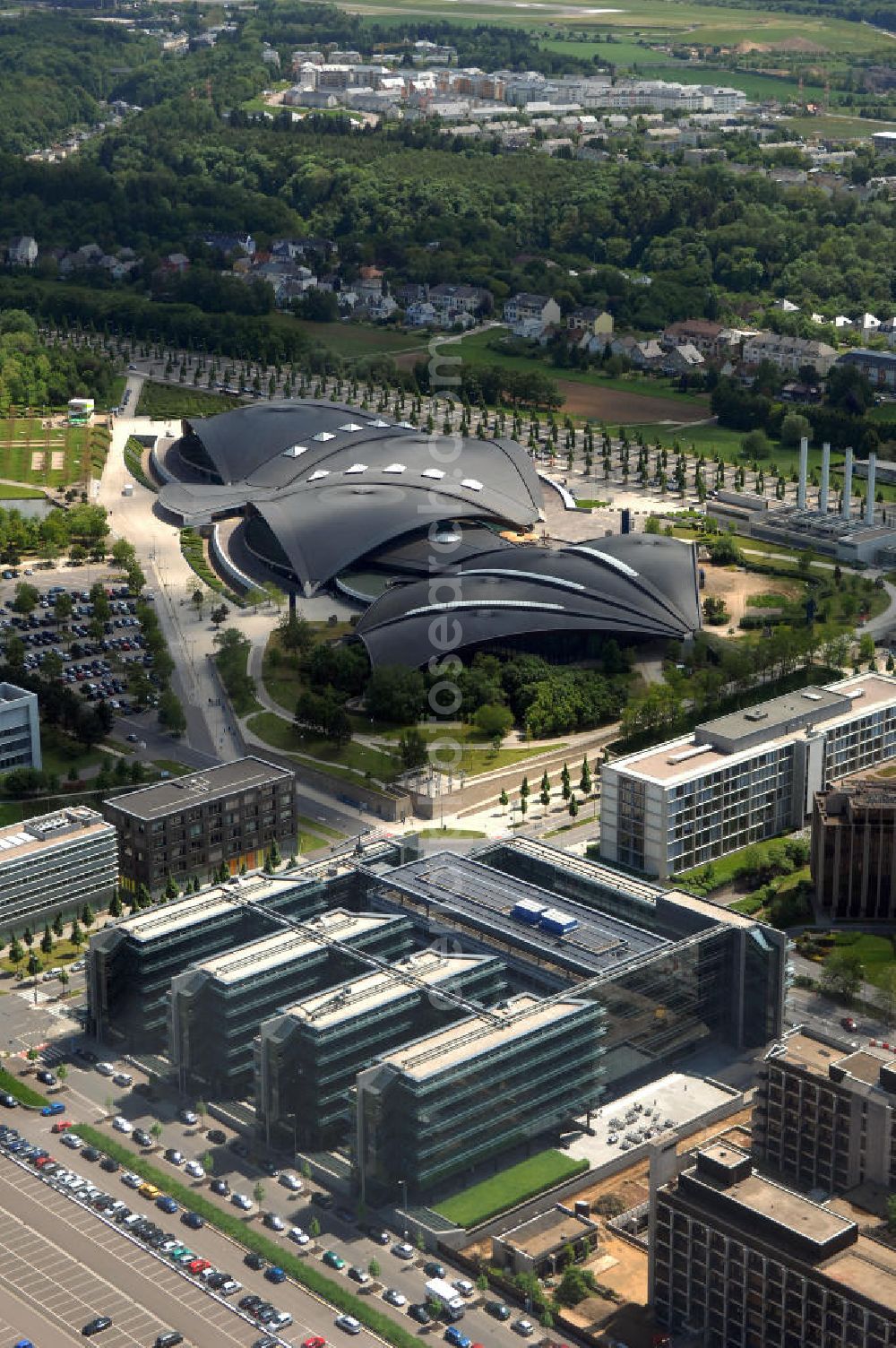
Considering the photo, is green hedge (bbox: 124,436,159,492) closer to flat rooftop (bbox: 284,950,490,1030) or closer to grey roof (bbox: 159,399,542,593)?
grey roof (bbox: 159,399,542,593)

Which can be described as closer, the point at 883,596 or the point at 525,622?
the point at 525,622

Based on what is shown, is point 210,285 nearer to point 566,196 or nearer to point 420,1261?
point 566,196

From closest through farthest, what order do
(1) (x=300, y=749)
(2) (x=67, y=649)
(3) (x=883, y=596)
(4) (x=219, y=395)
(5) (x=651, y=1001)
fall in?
1. (5) (x=651, y=1001)
2. (1) (x=300, y=749)
3. (2) (x=67, y=649)
4. (3) (x=883, y=596)
5. (4) (x=219, y=395)

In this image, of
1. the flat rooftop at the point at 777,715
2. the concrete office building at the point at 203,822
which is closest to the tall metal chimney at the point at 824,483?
the flat rooftop at the point at 777,715

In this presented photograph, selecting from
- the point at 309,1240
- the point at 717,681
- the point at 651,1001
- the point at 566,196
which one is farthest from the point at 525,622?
the point at 566,196

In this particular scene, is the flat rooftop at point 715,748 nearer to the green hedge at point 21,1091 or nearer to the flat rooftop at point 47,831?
the flat rooftop at point 47,831

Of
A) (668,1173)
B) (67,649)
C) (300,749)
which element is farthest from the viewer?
(67,649)
